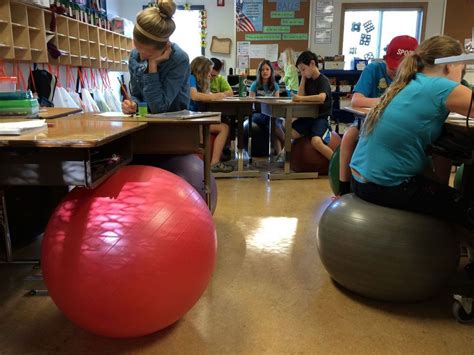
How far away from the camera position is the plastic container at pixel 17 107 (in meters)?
1.90

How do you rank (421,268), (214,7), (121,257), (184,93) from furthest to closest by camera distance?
(214,7), (184,93), (421,268), (121,257)

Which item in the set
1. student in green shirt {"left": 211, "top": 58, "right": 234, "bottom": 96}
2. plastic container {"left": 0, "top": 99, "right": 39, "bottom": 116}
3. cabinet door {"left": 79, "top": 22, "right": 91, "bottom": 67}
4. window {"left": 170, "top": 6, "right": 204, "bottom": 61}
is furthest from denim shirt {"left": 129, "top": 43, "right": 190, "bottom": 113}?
window {"left": 170, "top": 6, "right": 204, "bottom": 61}

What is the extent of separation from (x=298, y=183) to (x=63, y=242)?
287 cm

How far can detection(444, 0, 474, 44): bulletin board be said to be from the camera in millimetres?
6816

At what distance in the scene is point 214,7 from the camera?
7195 millimetres

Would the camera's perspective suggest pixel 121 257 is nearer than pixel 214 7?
Yes

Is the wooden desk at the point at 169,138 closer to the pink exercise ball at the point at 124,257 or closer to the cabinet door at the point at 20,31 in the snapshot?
the pink exercise ball at the point at 124,257

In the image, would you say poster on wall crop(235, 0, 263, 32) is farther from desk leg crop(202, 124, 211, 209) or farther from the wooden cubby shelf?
desk leg crop(202, 124, 211, 209)

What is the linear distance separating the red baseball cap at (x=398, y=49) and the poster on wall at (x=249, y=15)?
4.91 metres

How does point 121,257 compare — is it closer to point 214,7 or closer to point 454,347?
point 454,347

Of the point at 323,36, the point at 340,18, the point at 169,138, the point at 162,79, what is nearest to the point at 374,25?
the point at 340,18

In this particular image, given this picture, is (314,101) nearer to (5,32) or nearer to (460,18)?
(5,32)

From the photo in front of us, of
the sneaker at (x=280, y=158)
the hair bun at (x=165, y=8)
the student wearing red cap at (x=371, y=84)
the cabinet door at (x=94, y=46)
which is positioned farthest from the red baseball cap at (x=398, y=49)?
the cabinet door at (x=94, y=46)

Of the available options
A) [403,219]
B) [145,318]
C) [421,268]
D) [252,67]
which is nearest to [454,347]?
[421,268]
